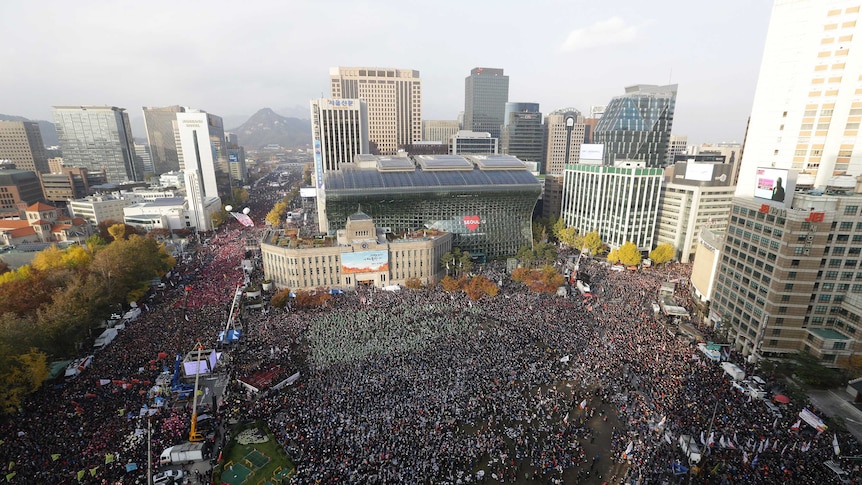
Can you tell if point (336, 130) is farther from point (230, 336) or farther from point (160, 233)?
point (230, 336)

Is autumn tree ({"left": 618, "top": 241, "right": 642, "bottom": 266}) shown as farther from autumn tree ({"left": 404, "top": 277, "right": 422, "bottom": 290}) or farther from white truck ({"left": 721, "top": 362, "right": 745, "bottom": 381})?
autumn tree ({"left": 404, "top": 277, "right": 422, "bottom": 290})

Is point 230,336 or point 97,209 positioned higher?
point 97,209

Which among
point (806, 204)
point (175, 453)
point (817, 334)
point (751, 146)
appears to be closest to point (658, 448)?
point (817, 334)

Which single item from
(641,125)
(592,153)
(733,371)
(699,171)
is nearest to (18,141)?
(592,153)

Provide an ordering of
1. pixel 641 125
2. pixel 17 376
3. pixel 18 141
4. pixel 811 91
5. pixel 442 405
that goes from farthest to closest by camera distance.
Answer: pixel 18 141 → pixel 641 125 → pixel 811 91 → pixel 442 405 → pixel 17 376

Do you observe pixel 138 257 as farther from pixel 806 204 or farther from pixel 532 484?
pixel 806 204

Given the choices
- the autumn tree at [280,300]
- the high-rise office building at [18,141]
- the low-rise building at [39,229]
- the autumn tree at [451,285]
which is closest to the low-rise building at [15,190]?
the low-rise building at [39,229]

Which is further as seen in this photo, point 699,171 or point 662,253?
point 699,171
